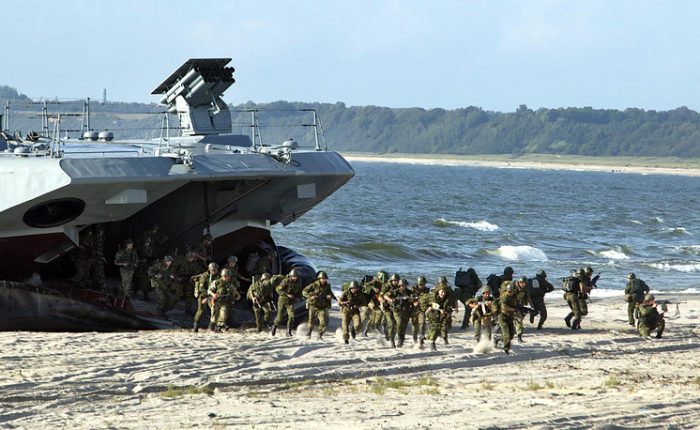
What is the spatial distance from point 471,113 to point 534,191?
110196 mm

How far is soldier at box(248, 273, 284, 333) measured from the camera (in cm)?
1786

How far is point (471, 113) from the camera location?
198 meters

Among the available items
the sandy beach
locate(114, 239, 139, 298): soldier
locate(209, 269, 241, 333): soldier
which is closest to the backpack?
the sandy beach

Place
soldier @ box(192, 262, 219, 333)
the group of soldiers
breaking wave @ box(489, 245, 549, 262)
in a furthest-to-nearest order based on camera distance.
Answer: breaking wave @ box(489, 245, 549, 262) < soldier @ box(192, 262, 219, 333) < the group of soldiers

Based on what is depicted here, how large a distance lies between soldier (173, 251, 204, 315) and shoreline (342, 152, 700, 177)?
5940 inches

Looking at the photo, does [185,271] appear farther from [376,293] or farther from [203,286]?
[376,293]

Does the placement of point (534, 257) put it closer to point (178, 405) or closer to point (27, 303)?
point (27, 303)

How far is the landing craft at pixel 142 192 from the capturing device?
55.5 ft

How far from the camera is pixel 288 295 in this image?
1750cm

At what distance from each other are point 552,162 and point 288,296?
161 metres

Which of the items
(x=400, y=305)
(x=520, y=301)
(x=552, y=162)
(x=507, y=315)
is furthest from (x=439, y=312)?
(x=552, y=162)

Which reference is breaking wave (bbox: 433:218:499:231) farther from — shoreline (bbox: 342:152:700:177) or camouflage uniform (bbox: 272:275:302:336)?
shoreline (bbox: 342:152:700:177)

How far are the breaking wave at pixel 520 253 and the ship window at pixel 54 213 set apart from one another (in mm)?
22496

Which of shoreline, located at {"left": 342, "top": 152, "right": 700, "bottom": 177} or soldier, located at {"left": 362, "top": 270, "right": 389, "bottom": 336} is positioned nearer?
soldier, located at {"left": 362, "top": 270, "right": 389, "bottom": 336}
